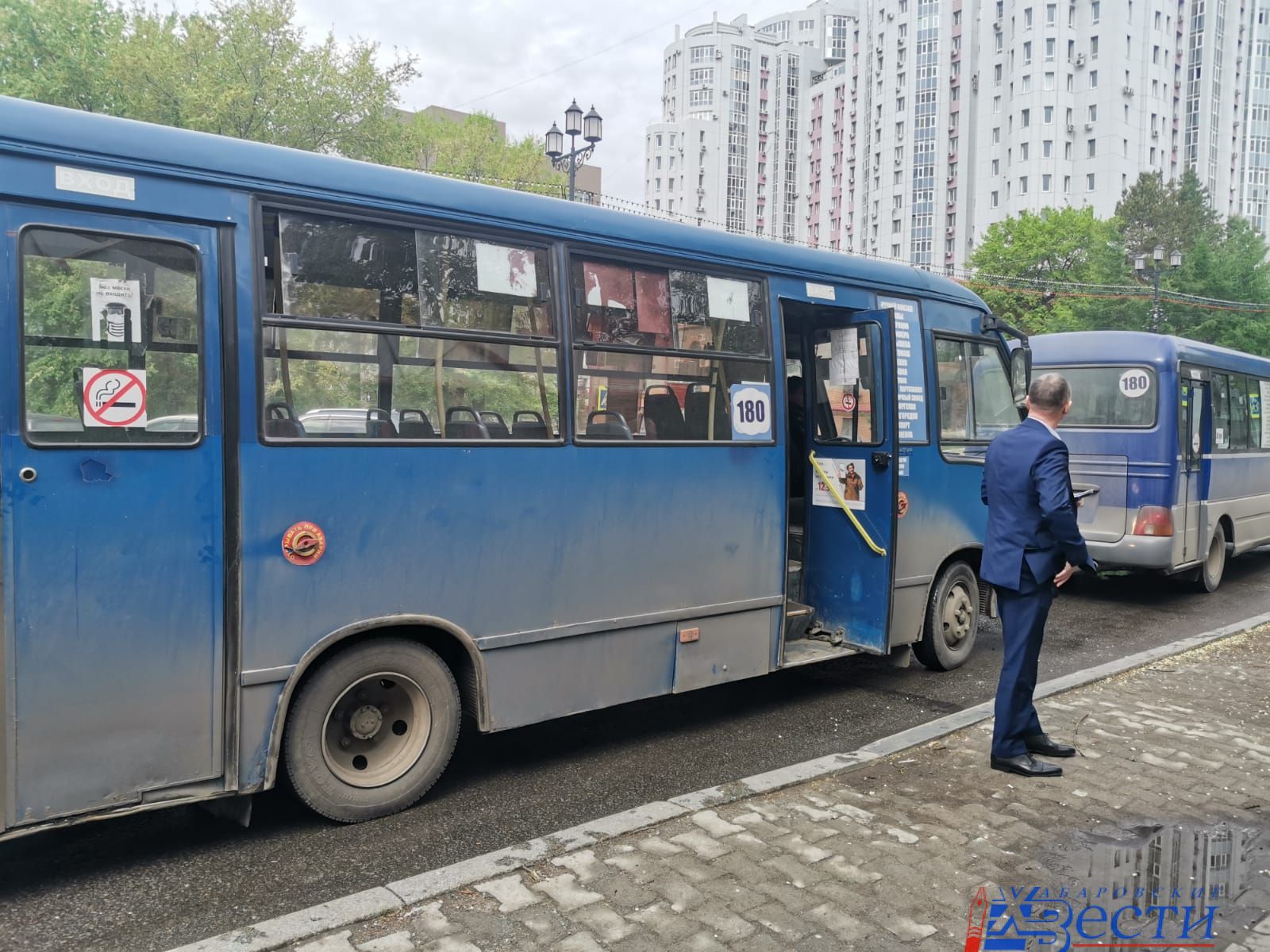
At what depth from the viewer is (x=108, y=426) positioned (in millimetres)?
3660

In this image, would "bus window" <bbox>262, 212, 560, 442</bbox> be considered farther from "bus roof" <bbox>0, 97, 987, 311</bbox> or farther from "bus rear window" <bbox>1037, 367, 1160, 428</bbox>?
"bus rear window" <bbox>1037, 367, 1160, 428</bbox>

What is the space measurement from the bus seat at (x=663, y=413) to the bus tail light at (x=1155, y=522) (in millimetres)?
7145

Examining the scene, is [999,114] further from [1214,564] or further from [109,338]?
[109,338]

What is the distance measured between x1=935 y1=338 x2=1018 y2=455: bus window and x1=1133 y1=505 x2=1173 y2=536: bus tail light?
11.6 feet

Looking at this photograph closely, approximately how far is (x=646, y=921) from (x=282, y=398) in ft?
8.31

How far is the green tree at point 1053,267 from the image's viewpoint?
4516 centimetres

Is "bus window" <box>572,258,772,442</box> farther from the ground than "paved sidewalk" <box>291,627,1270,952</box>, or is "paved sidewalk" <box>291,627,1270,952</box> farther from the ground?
"bus window" <box>572,258,772,442</box>

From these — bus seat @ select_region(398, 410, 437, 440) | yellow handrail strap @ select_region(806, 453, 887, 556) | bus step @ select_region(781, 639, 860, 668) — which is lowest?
bus step @ select_region(781, 639, 860, 668)

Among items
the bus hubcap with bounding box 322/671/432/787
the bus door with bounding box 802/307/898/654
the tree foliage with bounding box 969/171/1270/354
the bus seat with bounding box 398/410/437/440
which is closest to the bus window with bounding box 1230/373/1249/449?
the bus door with bounding box 802/307/898/654

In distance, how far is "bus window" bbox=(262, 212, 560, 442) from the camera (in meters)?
4.15

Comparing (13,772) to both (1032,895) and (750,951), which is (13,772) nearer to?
(750,951)

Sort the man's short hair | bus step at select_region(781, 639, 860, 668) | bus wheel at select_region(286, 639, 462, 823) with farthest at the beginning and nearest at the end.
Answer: bus step at select_region(781, 639, 860, 668) → the man's short hair → bus wheel at select_region(286, 639, 462, 823)

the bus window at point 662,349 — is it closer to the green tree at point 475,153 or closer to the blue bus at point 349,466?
the blue bus at point 349,466

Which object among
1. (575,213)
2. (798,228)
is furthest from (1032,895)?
(798,228)
